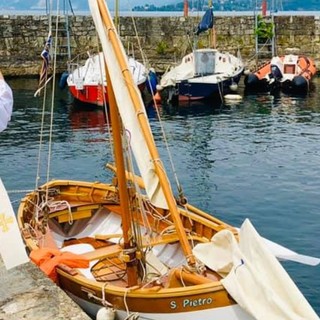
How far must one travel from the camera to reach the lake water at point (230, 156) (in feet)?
53.4

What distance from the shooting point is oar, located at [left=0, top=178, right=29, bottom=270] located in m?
5.66

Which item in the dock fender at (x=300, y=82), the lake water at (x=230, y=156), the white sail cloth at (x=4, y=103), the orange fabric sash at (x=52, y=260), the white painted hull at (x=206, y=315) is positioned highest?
the white sail cloth at (x=4, y=103)

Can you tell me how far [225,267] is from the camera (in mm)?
8961

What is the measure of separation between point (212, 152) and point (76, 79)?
12618 millimetres

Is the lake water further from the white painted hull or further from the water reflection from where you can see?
the white painted hull

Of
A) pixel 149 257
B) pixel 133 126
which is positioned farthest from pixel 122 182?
pixel 149 257

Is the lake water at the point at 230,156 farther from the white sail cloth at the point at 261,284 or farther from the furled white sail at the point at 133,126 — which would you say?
the furled white sail at the point at 133,126

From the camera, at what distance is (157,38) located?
4503 centimetres

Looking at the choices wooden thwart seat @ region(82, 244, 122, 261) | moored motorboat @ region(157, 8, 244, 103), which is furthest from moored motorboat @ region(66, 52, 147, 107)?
wooden thwart seat @ region(82, 244, 122, 261)

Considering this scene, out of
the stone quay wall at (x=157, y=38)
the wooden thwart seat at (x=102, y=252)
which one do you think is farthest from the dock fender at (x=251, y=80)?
the wooden thwart seat at (x=102, y=252)

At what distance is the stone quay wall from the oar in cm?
3848

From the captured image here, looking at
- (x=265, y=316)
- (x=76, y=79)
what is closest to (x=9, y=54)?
(x=76, y=79)

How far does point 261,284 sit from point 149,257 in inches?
107

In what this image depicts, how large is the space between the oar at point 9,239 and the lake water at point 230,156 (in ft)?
23.1
